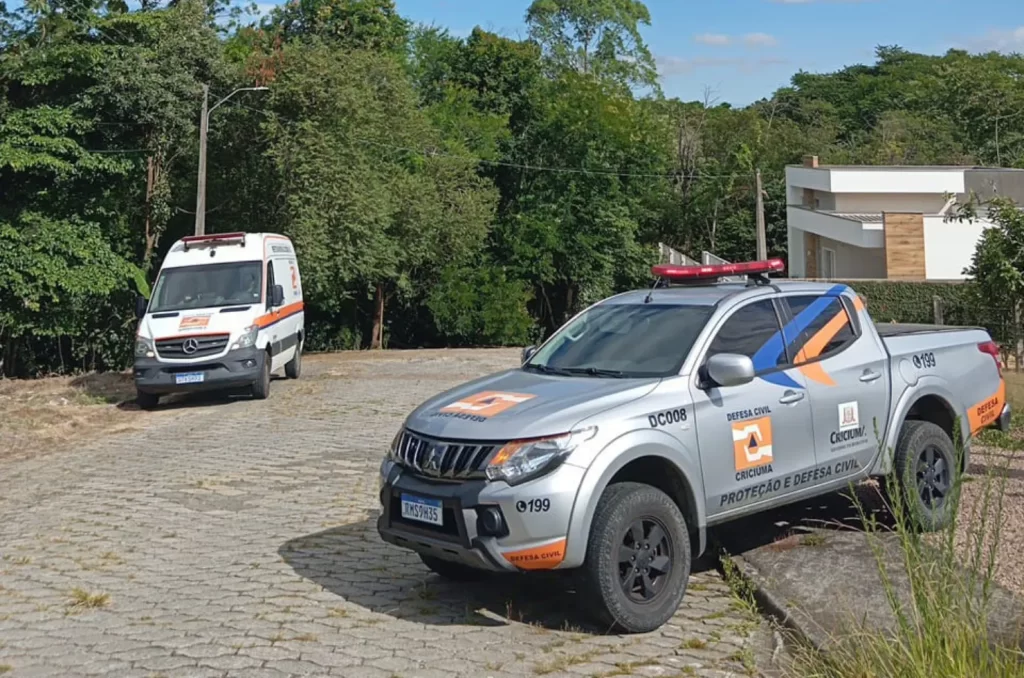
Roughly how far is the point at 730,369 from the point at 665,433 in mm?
546

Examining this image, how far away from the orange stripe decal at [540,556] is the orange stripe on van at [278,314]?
38.2ft

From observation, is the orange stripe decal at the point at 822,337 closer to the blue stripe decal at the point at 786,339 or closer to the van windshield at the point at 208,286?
the blue stripe decal at the point at 786,339

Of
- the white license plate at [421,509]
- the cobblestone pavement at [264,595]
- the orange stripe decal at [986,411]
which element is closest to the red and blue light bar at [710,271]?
the orange stripe decal at [986,411]

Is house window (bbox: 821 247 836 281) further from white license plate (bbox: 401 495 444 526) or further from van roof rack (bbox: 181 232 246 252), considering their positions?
white license plate (bbox: 401 495 444 526)

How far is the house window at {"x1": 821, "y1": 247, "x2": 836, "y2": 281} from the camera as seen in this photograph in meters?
45.4

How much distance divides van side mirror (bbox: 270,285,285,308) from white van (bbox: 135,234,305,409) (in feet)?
0.05

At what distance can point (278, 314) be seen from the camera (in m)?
17.5

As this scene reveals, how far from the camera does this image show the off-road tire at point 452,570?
6445mm

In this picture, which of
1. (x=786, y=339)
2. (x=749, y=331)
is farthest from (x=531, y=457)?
(x=786, y=339)

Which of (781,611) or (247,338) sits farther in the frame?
(247,338)

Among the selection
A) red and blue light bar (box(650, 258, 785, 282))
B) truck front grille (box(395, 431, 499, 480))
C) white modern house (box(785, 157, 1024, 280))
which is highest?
white modern house (box(785, 157, 1024, 280))

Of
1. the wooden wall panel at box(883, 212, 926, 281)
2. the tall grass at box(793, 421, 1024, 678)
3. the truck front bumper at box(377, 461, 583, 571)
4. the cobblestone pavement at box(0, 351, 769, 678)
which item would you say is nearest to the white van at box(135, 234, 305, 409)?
Result: the cobblestone pavement at box(0, 351, 769, 678)

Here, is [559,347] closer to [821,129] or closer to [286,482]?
[286,482]

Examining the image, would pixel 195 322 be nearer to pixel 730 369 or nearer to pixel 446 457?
pixel 446 457
